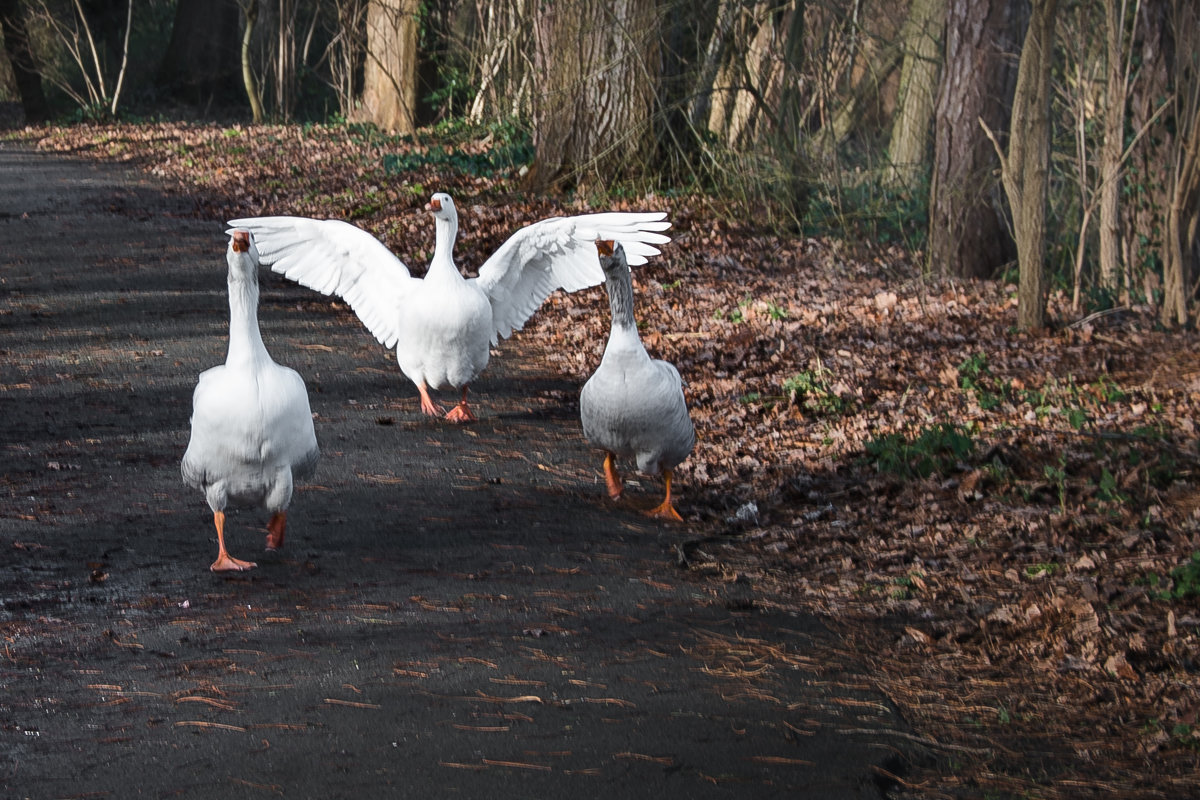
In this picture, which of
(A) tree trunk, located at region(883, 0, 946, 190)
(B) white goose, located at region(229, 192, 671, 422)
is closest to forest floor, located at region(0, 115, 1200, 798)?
(B) white goose, located at region(229, 192, 671, 422)

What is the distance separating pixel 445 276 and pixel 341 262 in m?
1.00

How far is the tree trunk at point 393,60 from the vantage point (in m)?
25.0

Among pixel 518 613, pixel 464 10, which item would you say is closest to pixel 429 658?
pixel 518 613

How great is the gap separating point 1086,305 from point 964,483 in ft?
14.5

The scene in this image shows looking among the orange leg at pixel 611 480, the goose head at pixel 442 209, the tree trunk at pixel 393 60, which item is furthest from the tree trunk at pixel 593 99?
the tree trunk at pixel 393 60

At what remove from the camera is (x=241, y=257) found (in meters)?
5.39

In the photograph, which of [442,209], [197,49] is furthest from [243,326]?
[197,49]

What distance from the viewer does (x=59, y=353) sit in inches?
370

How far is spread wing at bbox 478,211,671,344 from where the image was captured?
807 centimetres

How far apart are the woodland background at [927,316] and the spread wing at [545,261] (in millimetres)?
1059

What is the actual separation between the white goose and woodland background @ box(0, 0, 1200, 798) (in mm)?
1272

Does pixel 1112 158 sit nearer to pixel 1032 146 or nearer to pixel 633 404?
pixel 1032 146

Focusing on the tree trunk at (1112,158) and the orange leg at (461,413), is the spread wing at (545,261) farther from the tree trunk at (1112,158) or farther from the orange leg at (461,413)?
the tree trunk at (1112,158)

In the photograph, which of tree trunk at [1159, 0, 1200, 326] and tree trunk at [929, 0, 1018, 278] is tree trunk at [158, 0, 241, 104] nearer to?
tree trunk at [929, 0, 1018, 278]
